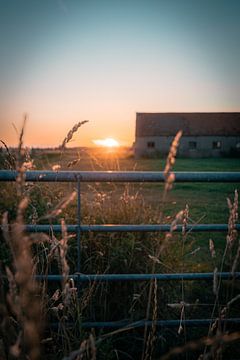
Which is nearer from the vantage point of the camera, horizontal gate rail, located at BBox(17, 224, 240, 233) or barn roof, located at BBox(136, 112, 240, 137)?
horizontal gate rail, located at BBox(17, 224, 240, 233)

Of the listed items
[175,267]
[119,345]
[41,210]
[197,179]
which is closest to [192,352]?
[119,345]

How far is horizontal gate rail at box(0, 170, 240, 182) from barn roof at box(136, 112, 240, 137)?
4147cm

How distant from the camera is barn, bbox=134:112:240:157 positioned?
142 ft

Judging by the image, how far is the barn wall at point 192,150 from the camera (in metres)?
43.3

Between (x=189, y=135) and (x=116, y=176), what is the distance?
43070mm

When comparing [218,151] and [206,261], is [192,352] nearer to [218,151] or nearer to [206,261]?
[206,261]

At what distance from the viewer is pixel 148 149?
4347 centimetres

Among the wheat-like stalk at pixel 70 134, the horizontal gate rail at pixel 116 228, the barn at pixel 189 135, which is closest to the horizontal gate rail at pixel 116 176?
the horizontal gate rail at pixel 116 228

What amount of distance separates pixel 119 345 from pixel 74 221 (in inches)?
60.2

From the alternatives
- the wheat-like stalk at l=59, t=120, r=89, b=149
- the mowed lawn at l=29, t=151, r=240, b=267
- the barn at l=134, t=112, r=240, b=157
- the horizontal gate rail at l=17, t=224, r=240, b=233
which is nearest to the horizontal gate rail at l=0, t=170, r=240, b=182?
the mowed lawn at l=29, t=151, r=240, b=267

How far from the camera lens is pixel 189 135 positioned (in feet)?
144

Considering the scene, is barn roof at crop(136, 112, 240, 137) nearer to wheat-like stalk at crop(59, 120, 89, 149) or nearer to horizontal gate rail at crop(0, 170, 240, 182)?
horizontal gate rail at crop(0, 170, 240, 182)

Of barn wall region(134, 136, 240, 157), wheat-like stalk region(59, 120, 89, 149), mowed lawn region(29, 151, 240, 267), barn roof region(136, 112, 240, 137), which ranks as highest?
barn roof region(136, 112, 240, 137)

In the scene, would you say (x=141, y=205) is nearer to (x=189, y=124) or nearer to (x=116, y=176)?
(x=116, y=176)
